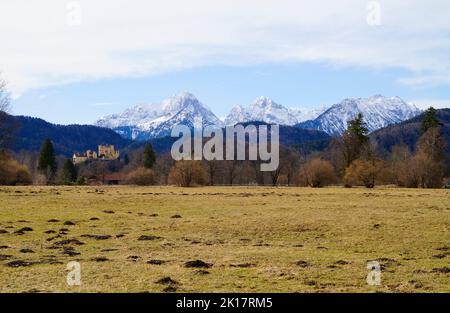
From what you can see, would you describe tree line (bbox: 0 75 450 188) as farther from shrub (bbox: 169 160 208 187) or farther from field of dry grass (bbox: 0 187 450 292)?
field of dry grass (bbox: 0 187 450 292)

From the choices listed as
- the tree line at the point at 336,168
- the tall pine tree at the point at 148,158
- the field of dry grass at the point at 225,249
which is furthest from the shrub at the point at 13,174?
the field of dry grass at the point at 225,249

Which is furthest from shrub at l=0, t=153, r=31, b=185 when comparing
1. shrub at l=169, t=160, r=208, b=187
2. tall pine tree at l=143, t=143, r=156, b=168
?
tall pine tree at l=143, t=143, r=156, b=168

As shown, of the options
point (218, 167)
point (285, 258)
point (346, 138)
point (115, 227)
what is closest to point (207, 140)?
point (218, 167)

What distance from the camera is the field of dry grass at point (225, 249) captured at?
15.7m

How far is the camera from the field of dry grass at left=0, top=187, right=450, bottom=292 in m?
15.7

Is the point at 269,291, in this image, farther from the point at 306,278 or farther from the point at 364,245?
the point at 364,245

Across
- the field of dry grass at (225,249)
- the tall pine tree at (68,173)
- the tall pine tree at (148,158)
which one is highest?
the tall pine tree at (148,158)

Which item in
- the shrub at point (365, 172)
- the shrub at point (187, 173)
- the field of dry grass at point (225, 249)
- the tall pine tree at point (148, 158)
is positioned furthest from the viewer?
the tall pine tree at point (148, 158)

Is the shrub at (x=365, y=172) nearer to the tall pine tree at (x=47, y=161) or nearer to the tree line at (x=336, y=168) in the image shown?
the tree line at (x=336, y=168)

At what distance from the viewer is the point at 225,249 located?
2295cm

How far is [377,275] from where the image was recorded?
54.8ft

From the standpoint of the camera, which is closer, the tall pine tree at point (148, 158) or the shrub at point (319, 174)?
the shrub at point (319, 174)

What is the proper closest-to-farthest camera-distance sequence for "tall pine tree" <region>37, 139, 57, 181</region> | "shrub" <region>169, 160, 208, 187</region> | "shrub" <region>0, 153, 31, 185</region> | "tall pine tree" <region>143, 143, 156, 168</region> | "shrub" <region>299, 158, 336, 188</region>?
"shrub" <region>0, 153, 31, 185</region> → "shrub" <region>299, 158, 336, 188</region> → "shrub" <region>169, 160, 208, 187</region> → "tall pine tree" <region>37, 139, 57, 181</region> → "tall pine tree" <region>143, 143, 156, 168</region>

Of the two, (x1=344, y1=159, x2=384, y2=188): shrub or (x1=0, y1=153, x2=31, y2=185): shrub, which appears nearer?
(x1=0, y1=153, x2=31, y2=185): shrub
